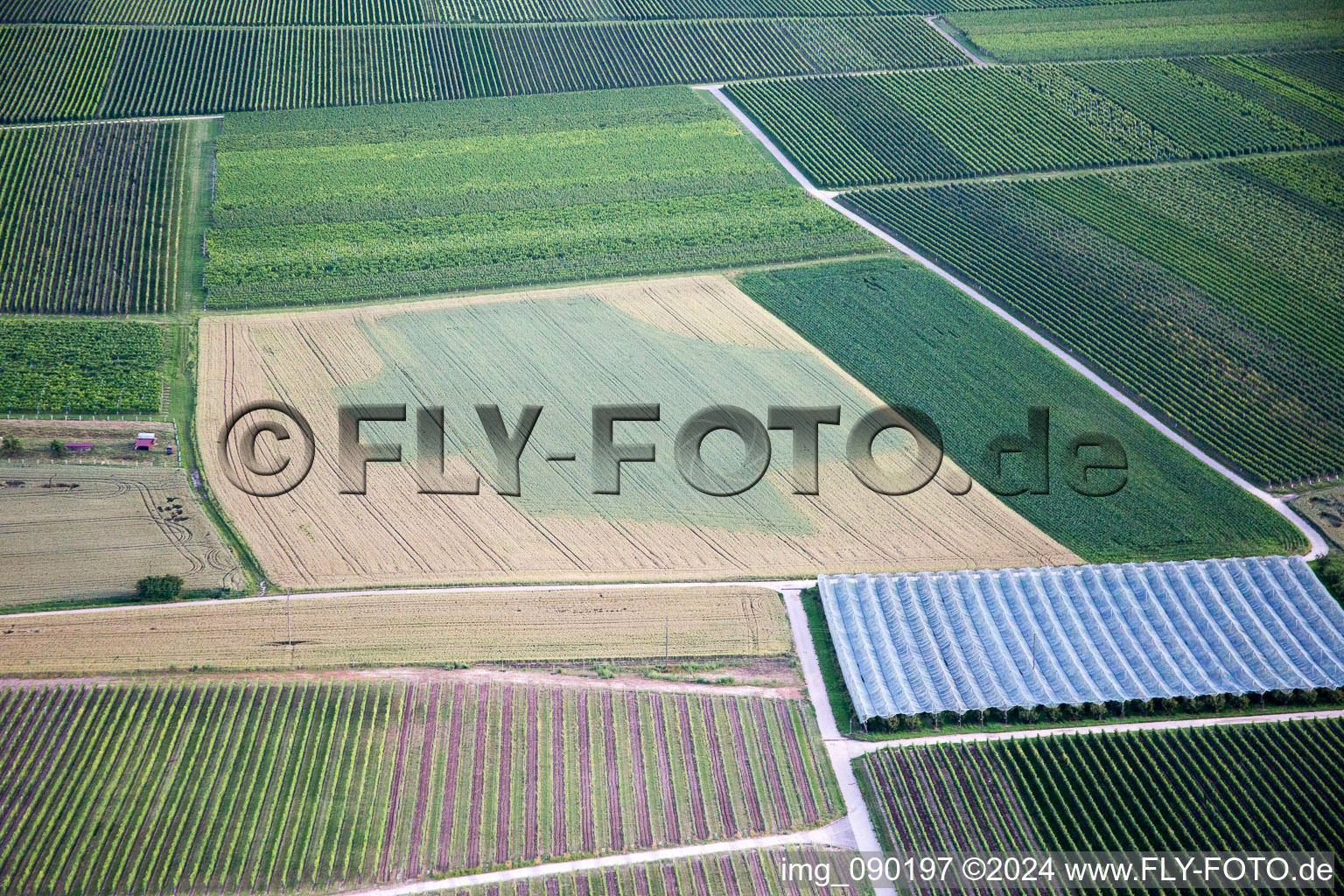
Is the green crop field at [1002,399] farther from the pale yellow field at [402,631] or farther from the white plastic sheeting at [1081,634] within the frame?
the pale yellow field at [402,631]

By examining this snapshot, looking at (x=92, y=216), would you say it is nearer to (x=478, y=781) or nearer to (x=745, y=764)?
(x=478, y=781)

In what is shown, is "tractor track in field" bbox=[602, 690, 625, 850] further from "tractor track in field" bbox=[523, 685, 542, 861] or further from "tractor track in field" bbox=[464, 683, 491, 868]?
"tractor track in field" bbox=[464, 683, 491, 868]

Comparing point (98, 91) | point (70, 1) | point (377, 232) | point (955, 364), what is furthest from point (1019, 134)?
point (70, 1)

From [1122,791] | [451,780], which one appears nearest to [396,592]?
[451,780]

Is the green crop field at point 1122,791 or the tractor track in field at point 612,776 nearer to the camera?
the green crop field at point 1122,791

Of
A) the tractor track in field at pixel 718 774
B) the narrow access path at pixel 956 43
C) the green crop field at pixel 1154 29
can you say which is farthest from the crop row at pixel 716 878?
the green crop field at pixel 1154 29

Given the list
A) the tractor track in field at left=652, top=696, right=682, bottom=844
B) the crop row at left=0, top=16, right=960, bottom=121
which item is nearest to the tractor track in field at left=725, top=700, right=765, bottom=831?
the tractor track in field at left=652, top=696, right=682, bottom=844
